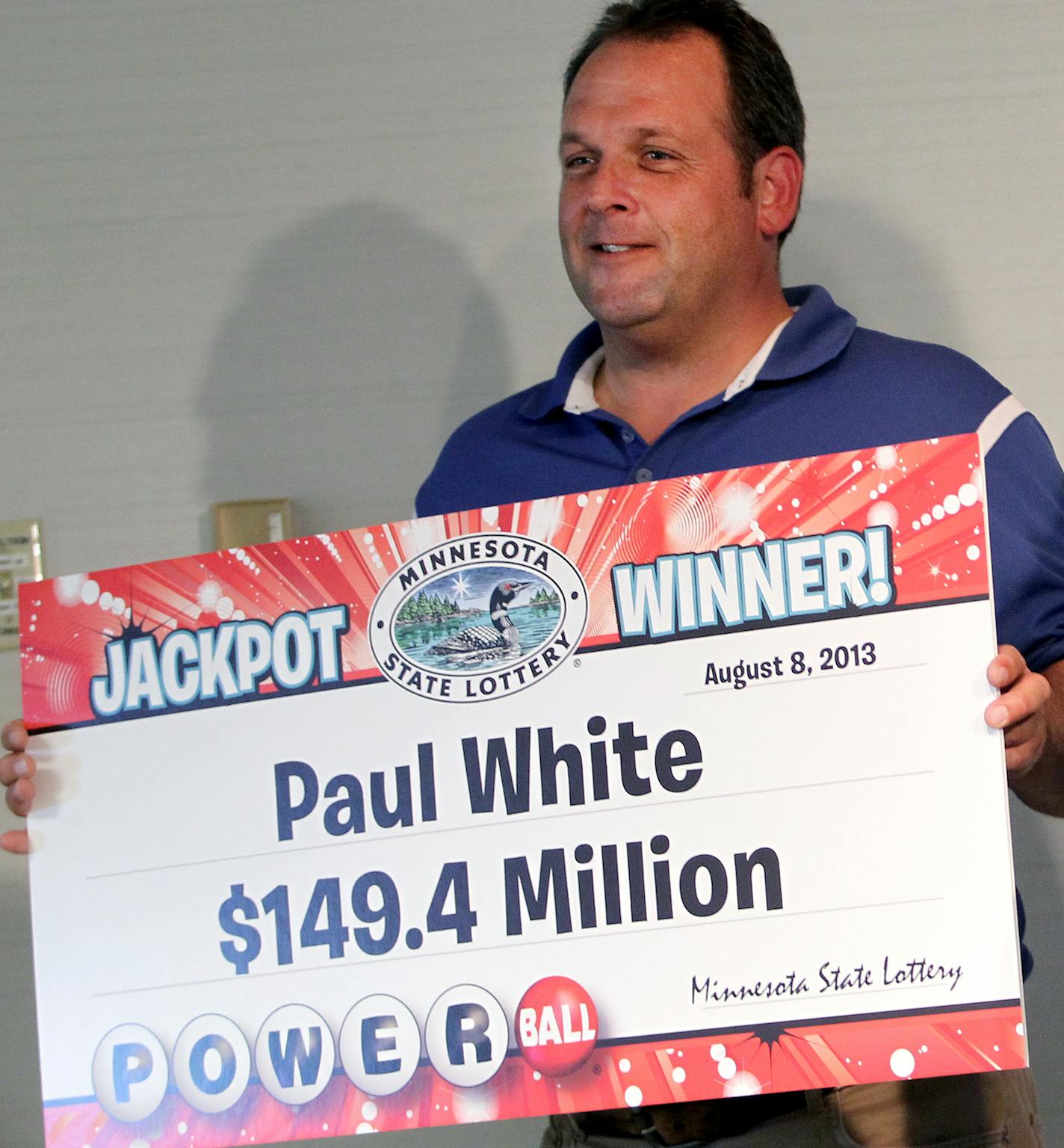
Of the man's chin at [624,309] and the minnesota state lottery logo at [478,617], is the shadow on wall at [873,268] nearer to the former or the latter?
the man's chin at [624,309]

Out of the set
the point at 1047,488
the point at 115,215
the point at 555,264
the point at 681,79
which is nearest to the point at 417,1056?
the point at 1047,488

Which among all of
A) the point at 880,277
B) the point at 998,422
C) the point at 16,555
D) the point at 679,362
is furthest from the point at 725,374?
the point at 16,555

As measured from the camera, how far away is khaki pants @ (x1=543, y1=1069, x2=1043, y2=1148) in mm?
1167

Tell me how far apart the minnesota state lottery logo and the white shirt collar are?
0.33 metres

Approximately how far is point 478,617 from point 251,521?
894 millimetres

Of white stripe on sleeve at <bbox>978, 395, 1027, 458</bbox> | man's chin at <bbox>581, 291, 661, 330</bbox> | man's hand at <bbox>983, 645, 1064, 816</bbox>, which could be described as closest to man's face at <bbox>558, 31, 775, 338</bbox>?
man's chin at <bbox>581, 291, 661, 330</bbox>

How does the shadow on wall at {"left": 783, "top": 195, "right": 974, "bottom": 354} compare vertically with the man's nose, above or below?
above

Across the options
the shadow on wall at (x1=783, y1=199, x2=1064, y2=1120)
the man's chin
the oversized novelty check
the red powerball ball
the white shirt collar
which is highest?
the shadow on wall at (x1=783, y1=199, x2=1064, y2=1120)

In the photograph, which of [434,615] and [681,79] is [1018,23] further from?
[434,615]

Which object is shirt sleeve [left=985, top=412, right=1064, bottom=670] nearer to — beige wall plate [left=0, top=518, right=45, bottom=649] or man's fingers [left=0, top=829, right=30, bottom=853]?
man's fingers [left=0, top=829, right=30, bottom=853]

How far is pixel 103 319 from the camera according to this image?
1.99 m

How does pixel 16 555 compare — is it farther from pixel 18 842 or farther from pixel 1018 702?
pixel 1018 702

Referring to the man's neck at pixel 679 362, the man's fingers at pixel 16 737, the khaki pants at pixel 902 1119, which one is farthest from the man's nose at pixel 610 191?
the khaki pants at pixel 902 1119

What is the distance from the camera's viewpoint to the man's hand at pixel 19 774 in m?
1.20
